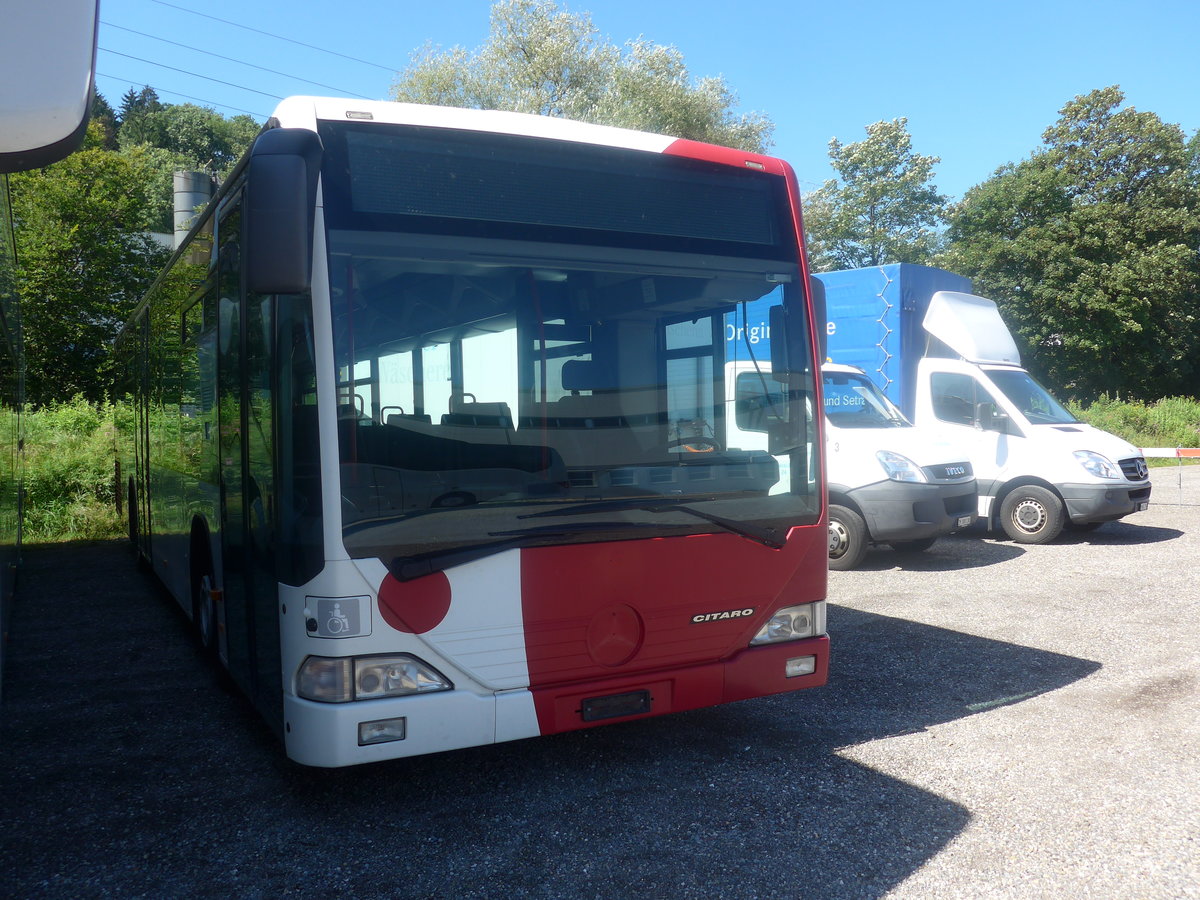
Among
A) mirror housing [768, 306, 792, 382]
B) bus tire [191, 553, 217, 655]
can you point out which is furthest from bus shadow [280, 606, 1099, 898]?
mirror housing [768, 306, 792, 382]

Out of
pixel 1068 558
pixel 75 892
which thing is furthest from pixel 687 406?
pixel 1068 558

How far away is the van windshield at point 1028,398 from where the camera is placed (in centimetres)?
1134

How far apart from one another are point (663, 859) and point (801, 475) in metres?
1.80

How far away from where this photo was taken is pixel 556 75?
32.2 m

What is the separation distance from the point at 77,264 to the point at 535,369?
25.8 meters

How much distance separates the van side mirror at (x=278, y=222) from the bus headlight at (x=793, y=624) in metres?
2.49

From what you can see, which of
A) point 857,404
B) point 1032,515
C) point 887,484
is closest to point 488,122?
point 887,484

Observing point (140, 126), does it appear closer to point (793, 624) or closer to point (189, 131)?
point (189, 131)

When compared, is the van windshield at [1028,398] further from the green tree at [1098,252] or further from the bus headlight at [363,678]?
the green tree at [1098,252]

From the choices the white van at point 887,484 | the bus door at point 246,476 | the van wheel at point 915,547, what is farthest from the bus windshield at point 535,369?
the van wheel at point 915,547

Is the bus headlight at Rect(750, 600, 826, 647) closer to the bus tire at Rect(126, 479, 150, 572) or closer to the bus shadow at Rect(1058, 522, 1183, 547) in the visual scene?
the bus tire at Rect(126, 479, 150, 572)

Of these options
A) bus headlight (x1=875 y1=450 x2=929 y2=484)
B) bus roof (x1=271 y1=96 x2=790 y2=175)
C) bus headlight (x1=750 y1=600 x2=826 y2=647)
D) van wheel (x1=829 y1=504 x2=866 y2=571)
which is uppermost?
bus roof (x1=271 y1=96 x2=790 y2=175)

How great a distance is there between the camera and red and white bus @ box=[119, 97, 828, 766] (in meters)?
3.62

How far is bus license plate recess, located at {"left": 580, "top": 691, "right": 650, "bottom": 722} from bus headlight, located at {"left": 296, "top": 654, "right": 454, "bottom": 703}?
24.5 inches
